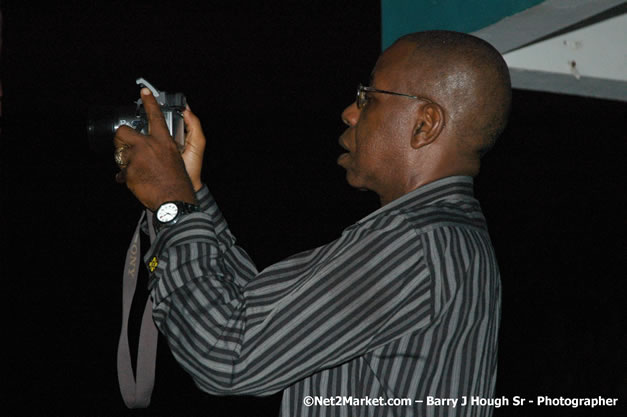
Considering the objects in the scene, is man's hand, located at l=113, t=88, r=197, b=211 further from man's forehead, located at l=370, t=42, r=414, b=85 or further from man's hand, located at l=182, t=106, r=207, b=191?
man's forehead, located at l=370, t=42, r=414, b=85

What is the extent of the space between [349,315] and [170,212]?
279 millimetres

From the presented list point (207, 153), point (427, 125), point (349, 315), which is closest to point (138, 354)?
point (349, 315)

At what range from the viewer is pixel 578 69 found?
175cm

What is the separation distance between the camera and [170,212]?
932mm

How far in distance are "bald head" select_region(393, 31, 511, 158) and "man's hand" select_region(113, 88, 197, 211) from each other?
38 cm

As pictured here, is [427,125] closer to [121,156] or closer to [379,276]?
[379,276]

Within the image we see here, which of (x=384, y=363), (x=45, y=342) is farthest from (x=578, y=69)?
(x=45, y=342)

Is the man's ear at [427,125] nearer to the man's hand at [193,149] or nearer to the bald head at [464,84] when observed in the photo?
the bald head at [464,84]

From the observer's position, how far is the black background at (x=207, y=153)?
1.98 meters

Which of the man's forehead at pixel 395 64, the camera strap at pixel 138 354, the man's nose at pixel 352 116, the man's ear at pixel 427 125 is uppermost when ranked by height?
the man's forehead at pixel 395 64

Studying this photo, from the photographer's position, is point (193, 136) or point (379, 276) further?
point (193, 136)

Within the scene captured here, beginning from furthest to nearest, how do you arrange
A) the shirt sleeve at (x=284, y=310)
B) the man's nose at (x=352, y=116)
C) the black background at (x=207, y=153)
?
1. the black background at (x=207, y=153)
2. the man's nose at (x=352, y=116)
3. the shirt sleeve at (x=284, y=310)

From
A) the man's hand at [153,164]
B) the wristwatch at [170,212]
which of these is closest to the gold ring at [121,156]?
the man's hand at [153,164]

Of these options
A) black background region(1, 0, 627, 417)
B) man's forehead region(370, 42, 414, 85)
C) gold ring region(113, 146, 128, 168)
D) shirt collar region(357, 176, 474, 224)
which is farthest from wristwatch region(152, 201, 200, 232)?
black background region(1, 0, 627, 417)
